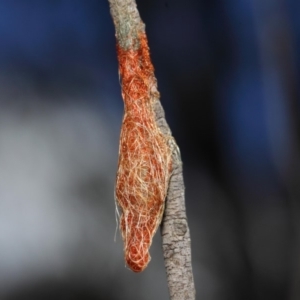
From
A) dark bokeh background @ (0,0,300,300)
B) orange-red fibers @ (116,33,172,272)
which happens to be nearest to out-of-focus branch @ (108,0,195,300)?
orange-red fibers @ (116,33,172,272)

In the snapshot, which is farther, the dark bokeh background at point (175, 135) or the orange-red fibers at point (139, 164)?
the dark bokeh background at point (175, 135)

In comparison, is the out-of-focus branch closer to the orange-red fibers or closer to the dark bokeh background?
the orange-red fibers

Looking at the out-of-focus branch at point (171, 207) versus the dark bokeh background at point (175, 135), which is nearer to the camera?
the out-of-focus branch at point (171, 207)

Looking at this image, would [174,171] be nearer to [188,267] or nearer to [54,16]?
[188,267]

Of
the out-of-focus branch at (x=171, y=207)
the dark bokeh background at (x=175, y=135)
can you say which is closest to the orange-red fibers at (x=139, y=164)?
the out-of-focus branch at (x=171, y=207)

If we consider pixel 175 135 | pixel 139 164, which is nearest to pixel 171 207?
pixel 139 164

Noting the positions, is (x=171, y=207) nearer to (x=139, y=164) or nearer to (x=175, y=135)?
(x=139, y=164)

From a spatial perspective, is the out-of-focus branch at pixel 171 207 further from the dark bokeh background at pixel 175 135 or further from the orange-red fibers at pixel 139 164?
the dark bokeh background at pixel 175 135

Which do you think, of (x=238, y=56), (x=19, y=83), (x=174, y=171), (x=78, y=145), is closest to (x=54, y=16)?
(x=19, y=83)
